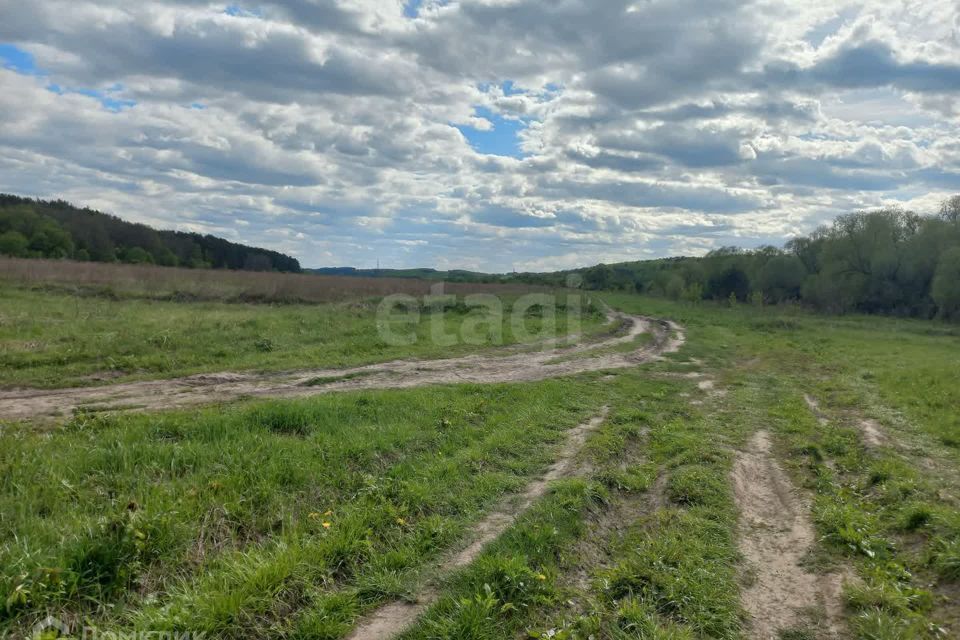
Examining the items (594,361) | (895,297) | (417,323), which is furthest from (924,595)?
(895,297)

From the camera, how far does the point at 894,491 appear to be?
6.78 m

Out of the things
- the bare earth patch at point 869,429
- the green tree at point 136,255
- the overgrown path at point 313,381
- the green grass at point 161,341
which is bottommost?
the bare earth patch at point 869,429

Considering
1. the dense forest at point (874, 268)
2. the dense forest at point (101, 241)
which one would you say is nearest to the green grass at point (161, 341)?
the dense forest at point (101, 241)

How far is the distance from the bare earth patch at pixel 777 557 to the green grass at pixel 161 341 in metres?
10.3

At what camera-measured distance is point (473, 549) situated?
530 cm

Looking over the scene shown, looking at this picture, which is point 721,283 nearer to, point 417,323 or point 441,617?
point 417,323

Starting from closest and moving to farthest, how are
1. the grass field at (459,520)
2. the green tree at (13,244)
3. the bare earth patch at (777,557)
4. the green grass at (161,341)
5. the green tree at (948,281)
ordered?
the grass field at (459,520), the bare earth patch at (777,557), the green grass at (161,341), the green tree at (948,281), the green tree at (13,244)

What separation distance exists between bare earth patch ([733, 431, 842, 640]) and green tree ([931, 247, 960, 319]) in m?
46.9

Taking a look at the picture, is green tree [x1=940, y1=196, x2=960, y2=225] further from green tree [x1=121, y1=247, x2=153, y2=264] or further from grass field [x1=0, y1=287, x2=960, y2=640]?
green tree [x1=121, y1=247, x2=153, y2=264]

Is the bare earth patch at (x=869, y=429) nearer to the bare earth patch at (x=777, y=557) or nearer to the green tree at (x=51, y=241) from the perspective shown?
the bare earth patch at (x=777, y=557)

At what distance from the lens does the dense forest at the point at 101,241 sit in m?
52.7

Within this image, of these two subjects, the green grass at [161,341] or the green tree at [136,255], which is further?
the green tree at [136,255]

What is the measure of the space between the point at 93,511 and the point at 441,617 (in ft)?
11.2

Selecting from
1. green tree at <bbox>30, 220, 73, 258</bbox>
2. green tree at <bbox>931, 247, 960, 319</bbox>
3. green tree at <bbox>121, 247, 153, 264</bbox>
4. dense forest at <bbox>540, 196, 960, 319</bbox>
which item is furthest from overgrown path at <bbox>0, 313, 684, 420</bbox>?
green tree at <bbox>121, 247, 153, 264</bbox>
